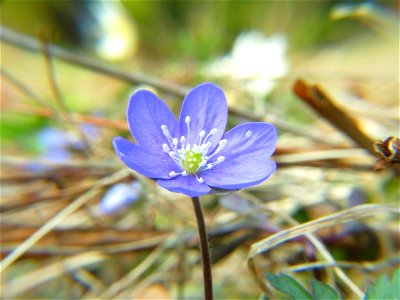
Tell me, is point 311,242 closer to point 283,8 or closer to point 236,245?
point 236,245

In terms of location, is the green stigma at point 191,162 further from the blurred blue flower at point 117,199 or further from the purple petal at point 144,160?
the blurred blue flower at point 117,199

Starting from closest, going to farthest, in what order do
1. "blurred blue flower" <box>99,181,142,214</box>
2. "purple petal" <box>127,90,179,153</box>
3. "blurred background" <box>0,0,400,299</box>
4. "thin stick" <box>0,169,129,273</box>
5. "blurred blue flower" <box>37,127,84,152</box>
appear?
"purple petal" <box>127,90,179,153</box>, "thin stick" <box>0,169,129,273</box>, "blurred background" <box>0,0,400,299</box>, "blurred blue flower" <box>99,181,142,214</box>, "blurred blue flower" <box>37,127,84,152</box>

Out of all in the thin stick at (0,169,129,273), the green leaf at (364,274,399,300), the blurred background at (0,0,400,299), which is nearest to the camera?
the green leaf at (364,274,399,300)

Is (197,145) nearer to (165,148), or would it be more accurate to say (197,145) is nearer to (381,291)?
(165,148)

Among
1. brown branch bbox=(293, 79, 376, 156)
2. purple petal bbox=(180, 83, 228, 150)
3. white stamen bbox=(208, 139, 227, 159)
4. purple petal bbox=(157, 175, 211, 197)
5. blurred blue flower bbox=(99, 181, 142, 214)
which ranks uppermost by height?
blurred blue flower bbox=(99, 181, 142, 214)

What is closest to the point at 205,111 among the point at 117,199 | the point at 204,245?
the point at 204,245

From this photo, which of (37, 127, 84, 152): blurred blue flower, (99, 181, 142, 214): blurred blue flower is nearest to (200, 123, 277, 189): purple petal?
(99, 181, 142, 214): blurred blue flower

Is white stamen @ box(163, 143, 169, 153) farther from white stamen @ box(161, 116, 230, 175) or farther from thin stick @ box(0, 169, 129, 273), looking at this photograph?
thin stick @ box(0, 169, 129, 273)
